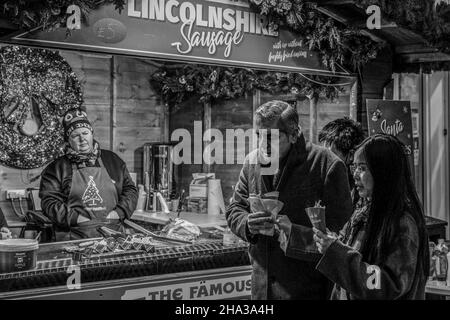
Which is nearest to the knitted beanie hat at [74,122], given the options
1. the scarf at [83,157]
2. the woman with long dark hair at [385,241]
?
the scarf at [83,157]

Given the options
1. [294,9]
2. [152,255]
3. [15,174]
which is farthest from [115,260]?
[15,174]

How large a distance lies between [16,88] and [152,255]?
10.0ft

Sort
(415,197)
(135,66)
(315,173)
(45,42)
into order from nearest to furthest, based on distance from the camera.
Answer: (415,197), (315,173), (45,42), (135,66)

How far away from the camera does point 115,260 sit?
13.4 ft

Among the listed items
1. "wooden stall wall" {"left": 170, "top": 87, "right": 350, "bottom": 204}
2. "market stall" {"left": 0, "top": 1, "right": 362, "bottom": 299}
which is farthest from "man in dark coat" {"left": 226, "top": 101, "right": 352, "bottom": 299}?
"wooden stall wall" {"left": 170, "top": 87, "right": 350, "bottom": 204}

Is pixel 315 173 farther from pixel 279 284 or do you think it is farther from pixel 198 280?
pixel 198 280

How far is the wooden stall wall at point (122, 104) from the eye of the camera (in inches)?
281

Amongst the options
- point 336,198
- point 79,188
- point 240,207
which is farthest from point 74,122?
point 336,198

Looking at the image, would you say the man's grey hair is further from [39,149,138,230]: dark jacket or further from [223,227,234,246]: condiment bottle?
[39,149,138,230]: dark jacket

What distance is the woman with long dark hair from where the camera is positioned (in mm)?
2389

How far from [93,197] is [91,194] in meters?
0.04

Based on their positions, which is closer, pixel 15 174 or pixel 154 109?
pixel 15 174

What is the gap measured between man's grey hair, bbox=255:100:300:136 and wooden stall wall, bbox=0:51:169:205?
3.90m

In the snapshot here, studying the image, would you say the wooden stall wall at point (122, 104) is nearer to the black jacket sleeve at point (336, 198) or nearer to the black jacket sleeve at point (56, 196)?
the black jacket sleeve at point (56, 196)
